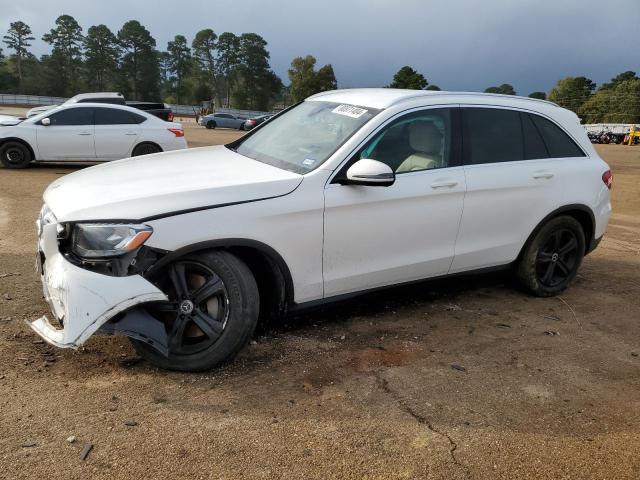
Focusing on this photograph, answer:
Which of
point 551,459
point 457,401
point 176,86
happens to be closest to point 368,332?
point 457,401

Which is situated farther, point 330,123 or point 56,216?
point 330,123

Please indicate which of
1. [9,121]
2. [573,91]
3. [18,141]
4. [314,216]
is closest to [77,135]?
[18,141]

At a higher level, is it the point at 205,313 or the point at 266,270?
the point at 266,270

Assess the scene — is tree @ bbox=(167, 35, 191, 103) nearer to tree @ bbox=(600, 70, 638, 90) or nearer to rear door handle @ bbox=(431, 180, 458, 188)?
tree @ bbox=(600, 70, 638, 90)

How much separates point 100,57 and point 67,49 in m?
5.66

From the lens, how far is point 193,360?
11.1ft

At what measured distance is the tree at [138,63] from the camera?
94.2m

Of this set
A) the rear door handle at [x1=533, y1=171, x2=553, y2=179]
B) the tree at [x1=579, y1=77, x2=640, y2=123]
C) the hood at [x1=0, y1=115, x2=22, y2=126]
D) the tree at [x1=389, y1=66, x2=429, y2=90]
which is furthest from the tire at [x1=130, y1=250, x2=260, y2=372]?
the tree at [x1=579, y1=77, x2=640, y2=123]

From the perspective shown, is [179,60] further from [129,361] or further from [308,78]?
[129,361]

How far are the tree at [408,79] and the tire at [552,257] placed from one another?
71.0 metres

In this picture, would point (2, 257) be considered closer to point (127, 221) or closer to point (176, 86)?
point (127, 221)

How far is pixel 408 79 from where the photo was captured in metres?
78.4

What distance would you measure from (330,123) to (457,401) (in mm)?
2199

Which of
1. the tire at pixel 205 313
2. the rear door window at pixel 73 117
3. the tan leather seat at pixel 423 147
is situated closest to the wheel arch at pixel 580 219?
the tan leather seat at pixel 423 147
